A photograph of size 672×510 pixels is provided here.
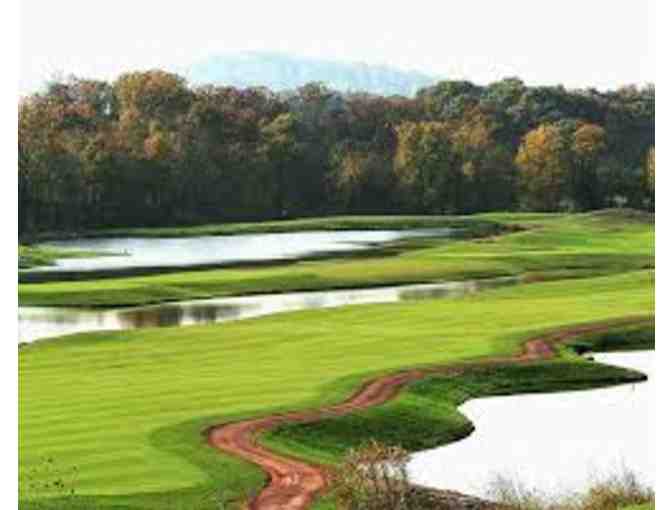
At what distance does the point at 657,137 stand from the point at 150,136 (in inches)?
5486

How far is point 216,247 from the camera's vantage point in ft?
403

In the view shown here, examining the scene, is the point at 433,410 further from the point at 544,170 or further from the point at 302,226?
the point at 544,170

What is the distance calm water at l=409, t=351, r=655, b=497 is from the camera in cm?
3244

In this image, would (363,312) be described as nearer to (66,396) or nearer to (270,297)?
(270,297)

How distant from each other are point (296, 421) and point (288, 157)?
389ft

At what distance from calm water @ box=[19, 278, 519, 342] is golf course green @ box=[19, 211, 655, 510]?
2.49 meters

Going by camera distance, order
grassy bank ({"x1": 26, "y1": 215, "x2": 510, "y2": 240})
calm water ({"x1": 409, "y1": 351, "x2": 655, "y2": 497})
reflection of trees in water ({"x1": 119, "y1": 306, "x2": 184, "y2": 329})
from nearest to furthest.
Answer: calm water ({"x1": 409, "y1": 351, "x2": 655, "y2": 497}) < reflection of trees in water ({"x1": 119, "y1": 306, "x2": 184, "y2": 329}) < grassy bank ({"x1": 26, "y1": 215, "x2": 510, "y2": 240})

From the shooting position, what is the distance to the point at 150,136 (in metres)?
150

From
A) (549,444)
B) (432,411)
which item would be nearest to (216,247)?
(432,411)

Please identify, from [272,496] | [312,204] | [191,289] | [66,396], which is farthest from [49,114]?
[272,496]

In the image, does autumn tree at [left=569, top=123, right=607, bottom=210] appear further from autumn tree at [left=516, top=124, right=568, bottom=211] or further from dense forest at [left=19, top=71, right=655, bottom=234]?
autumn tree at [left=516, top=124, right=568, bottom=211]

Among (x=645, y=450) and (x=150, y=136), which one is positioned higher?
(x=150, y=136)

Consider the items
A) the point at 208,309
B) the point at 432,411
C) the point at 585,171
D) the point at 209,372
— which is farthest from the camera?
the point at 585,171

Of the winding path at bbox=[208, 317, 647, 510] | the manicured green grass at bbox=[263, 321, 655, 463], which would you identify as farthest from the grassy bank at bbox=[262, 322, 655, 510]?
the winding path at bbox=[208, 317, 647, 510]
